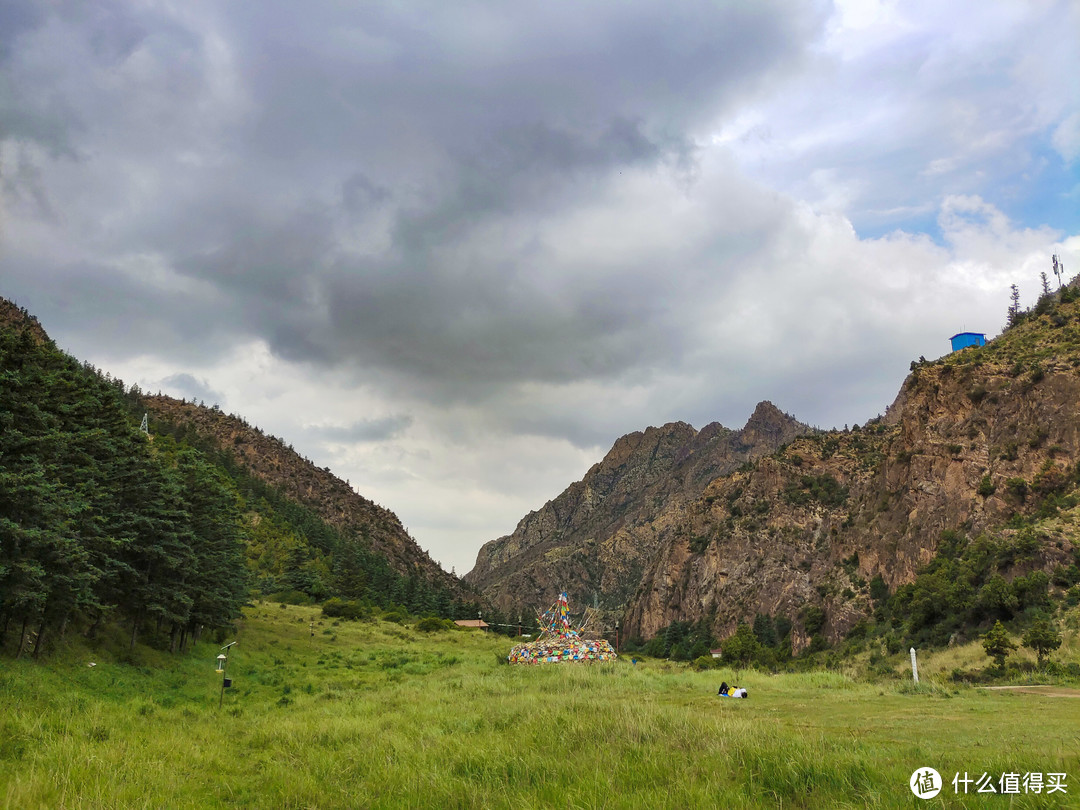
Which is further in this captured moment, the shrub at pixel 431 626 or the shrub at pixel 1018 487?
the shrub at pixel 431 626

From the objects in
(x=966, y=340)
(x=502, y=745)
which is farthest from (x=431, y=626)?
(x=966, y=340)

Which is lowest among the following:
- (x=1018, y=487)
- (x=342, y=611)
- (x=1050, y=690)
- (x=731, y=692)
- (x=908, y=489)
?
(x=342, y=611)

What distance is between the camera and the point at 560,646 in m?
38.6

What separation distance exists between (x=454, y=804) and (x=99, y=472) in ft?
72.8

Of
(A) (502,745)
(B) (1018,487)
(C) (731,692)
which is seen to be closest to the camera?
(A) (502,745)

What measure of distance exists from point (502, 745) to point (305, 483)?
142 metres

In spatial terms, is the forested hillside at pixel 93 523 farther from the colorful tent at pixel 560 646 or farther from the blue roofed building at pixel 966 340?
the blue roofed building at pixel 966 340

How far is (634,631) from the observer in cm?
12669

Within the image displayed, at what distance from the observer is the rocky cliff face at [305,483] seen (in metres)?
130

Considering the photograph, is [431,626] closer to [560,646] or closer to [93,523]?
[560,646]

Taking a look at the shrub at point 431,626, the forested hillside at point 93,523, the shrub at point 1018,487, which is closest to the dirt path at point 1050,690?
the forested hillside at point 93,523

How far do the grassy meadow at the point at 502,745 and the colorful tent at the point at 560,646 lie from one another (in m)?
15.2

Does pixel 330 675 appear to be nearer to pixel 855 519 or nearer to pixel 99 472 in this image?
pixel 99 472

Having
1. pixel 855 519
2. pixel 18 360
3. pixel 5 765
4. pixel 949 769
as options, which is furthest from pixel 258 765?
pixel 855 519
